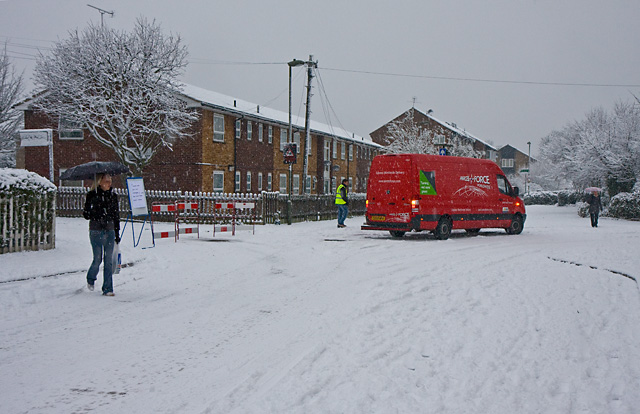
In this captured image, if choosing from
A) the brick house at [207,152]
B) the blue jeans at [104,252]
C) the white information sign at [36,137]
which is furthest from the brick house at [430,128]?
the blue jeans at [104,252]

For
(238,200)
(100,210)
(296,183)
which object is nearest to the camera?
(100,210)

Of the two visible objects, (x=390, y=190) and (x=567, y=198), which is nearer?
(x=390, y=190)

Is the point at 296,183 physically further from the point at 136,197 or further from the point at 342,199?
the point at 136,197

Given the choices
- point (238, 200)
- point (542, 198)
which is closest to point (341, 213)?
point (238, 200)

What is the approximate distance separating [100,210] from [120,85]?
68.4 feet

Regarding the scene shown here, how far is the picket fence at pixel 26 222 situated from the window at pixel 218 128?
61.6 feet

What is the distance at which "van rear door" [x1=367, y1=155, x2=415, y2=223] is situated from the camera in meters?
15.7

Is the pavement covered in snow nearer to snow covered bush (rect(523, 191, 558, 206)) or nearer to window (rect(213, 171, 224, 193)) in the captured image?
window (rect(213, 171, 224, 193))

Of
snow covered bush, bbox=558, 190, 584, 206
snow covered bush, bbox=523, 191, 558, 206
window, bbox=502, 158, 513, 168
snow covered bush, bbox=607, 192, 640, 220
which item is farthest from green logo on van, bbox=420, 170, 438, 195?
window, bbox=502, 158, 513, 168

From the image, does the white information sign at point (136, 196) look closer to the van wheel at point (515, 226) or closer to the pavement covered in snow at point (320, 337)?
the pavement covered in snow at point (320, 337)

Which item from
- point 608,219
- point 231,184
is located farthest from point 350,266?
point 608,219

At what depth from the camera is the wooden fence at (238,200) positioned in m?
20.9

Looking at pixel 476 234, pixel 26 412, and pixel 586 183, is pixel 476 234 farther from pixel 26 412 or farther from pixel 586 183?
pixel 586 183

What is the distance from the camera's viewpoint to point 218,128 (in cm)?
3048
